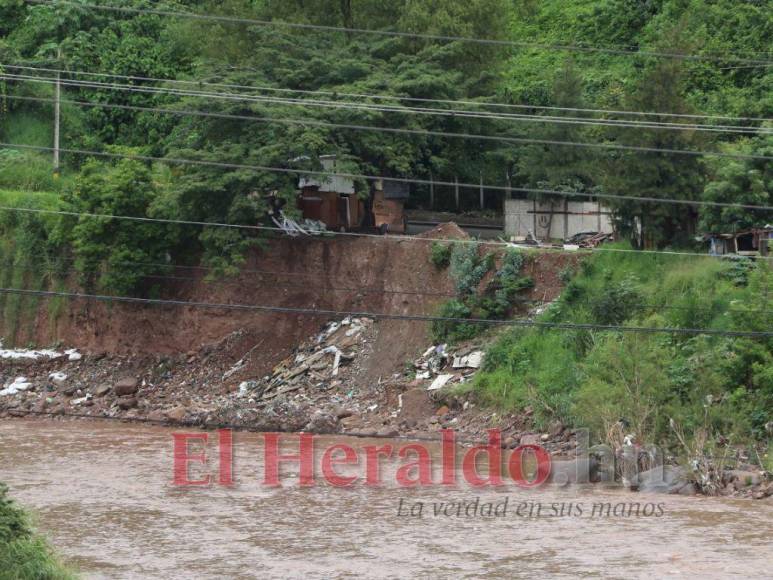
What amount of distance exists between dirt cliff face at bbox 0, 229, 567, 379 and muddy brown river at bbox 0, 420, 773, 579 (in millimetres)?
9394

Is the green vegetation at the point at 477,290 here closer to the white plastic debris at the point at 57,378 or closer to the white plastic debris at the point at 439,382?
the white plastic debris at the point at 439,382

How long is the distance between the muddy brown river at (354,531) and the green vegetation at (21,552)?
2873mm

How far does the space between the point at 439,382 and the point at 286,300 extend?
6.88 meters

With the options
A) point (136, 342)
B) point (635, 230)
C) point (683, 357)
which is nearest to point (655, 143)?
point (635, 230)

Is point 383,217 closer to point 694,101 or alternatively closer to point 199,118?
point 199,118

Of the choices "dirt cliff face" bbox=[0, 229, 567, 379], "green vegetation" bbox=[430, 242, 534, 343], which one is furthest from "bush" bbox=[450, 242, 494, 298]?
"dirt cliff face" bbox=[0, 229, 567, 379]

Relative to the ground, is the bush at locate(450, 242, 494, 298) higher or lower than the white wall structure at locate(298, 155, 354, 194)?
lower

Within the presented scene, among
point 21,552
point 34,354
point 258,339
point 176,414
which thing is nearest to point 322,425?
point 176,414

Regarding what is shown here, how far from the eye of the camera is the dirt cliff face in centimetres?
3625

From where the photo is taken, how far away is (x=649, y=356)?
92.6ft

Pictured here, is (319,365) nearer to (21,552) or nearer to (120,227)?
(120,227)

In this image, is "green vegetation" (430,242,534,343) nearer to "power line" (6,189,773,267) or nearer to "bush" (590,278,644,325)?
"power line" (6,189,773,267)

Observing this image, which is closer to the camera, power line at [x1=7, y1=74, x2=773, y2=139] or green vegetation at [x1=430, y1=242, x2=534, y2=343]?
power line at [x1=7, y1=74, x2=773, y2=139]

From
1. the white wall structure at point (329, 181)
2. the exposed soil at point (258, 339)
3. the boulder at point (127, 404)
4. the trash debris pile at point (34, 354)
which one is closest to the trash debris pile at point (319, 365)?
the exposed soil at point (258, 339)
